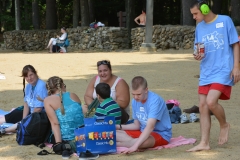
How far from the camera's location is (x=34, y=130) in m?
6.30

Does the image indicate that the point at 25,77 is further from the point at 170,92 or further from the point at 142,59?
the point at 142,59

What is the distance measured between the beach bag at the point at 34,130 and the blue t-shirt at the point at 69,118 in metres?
0.28

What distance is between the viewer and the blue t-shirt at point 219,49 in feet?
18.2

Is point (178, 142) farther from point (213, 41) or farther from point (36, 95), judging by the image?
point (36, 95)

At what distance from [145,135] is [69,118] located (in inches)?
39.0

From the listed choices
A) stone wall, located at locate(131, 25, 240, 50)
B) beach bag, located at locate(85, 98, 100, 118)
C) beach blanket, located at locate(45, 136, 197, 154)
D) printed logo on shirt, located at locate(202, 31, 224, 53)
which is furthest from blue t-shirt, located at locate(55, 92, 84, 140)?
stone wall, located at locate(131, 25, 240, 50)

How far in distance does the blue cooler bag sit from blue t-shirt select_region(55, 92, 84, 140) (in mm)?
439

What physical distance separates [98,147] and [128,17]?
19.5 meters

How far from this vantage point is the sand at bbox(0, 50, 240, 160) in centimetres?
576

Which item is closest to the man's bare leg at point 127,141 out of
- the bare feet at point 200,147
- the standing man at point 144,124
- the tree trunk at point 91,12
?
the standing man at point 144,124

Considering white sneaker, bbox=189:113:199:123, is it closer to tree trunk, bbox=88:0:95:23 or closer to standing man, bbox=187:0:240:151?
standing man, bbox=187:0:240:151

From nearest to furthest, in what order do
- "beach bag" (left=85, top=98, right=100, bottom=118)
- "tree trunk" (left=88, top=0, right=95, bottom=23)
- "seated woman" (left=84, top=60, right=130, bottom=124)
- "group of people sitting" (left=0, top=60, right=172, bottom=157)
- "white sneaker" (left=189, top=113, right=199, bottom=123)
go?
"group of people sitting" (left=0, top=60, right=172, bottom=157) < "beach bag" (left=85, top=98, right=100, bottom=118) < "seated woman" (left=84, top=60, right=130, bottom=124) < "white sneaker" (left=189, top=113, right=199, bottom=123) < "tree trunk" (left=88, top=0, right=95, bottom=23)

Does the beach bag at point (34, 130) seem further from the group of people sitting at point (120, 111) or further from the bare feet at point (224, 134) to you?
the bare feet at point (224, 134)

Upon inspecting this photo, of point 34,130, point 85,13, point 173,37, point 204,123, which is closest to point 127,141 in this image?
point 204,123
